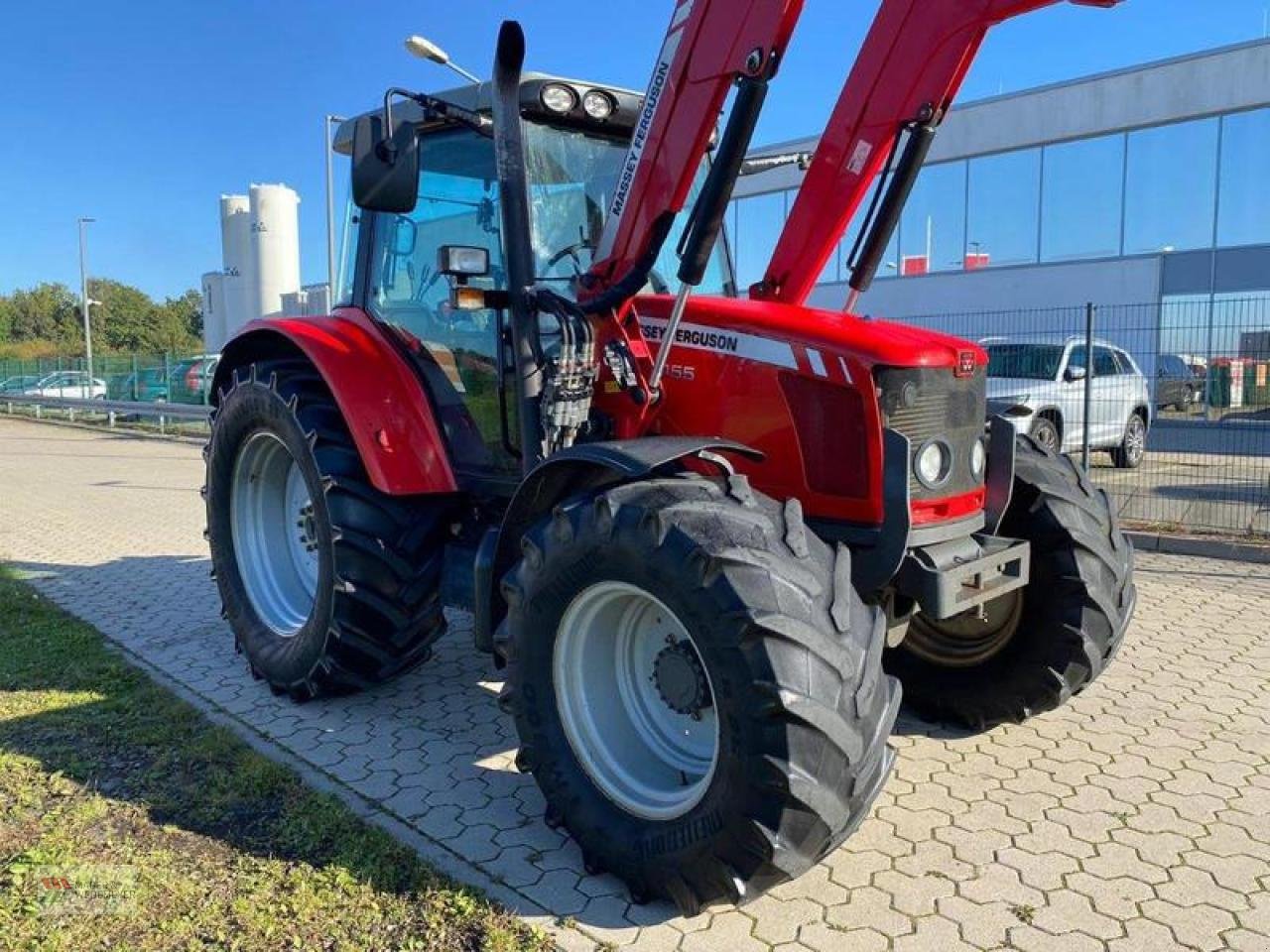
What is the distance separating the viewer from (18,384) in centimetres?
3297

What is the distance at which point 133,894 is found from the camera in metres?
2.97

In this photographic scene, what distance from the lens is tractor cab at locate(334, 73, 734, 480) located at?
13.0 ft

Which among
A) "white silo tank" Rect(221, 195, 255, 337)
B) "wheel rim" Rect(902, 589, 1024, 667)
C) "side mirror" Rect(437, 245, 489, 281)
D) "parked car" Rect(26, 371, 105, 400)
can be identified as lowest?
"wheel rim" Rect(902, 589, 1024, 667)

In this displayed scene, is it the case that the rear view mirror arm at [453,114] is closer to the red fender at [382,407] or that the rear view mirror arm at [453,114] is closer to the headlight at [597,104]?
the headlight at [597,104]

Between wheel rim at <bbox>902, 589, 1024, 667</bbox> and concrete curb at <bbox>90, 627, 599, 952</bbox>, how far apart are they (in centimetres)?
194

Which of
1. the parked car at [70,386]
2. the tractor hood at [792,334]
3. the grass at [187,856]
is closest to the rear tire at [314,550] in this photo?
the grass at [187,856]

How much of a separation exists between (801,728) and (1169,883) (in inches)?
55.1

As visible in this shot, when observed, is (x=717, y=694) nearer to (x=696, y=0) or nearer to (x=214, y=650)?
(x=696, y=0)

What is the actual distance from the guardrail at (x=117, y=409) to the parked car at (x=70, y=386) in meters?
0.57

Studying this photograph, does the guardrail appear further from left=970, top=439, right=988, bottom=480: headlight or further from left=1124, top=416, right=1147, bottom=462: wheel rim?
left=970, top=439, right=988, bottom=480: headlight

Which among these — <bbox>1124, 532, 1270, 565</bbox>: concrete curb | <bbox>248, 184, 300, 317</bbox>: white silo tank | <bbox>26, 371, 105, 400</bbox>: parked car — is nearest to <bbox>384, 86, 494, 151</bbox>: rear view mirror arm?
<bbox>1124, 532, 1270, 565</bbox>: concrete curb

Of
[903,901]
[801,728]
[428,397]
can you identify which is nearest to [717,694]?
[801,728]

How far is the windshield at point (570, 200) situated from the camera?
13.1 ft

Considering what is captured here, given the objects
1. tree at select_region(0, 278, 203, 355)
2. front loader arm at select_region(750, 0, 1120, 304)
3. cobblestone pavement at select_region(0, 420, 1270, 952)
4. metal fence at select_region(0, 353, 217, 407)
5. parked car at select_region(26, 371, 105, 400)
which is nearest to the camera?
cobblestone pavement at select_region(0, 420, 1270, 952)
